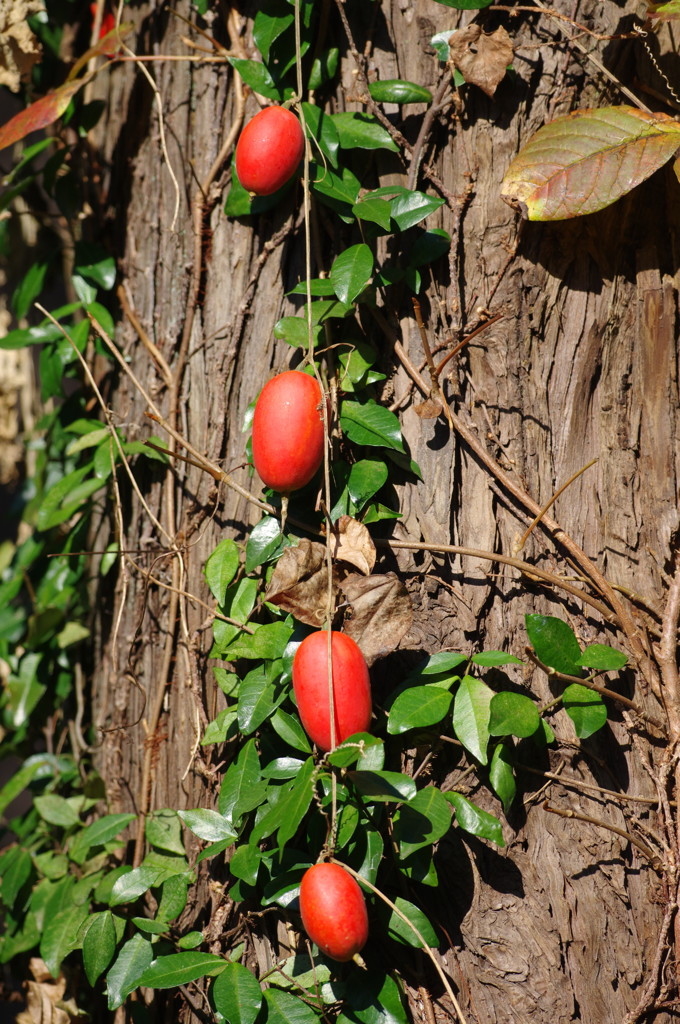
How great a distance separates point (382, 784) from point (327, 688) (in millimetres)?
149

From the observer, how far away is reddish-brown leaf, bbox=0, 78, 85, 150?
139 centimetres

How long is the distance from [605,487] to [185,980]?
37.4 inches

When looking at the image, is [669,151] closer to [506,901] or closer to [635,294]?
[635,294]

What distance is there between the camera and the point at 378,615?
107 cm

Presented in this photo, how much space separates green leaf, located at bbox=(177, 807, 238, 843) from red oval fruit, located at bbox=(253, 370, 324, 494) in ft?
1.72

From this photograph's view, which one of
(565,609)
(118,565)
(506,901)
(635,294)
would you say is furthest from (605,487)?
(118,565)

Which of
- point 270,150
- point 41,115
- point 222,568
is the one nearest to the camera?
point 270,150

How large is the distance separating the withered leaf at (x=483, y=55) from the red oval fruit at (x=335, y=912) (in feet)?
3.68

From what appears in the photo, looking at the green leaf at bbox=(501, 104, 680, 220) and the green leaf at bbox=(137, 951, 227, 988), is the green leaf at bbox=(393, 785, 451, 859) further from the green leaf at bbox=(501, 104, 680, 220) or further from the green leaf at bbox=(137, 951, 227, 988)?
the green leaf at bbox=(501, 104, 680, 220)

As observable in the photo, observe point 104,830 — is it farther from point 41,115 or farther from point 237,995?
point 41,115

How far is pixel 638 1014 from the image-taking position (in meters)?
1.01

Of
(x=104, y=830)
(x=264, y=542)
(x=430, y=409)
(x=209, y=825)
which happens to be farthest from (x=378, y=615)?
(x=104, y=830)

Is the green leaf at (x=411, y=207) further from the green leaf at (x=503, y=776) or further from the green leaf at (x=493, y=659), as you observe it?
the green leaf at (x=503, y=776)

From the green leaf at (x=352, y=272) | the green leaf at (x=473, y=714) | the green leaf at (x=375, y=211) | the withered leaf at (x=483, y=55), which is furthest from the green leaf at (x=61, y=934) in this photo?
the withered leaf at (x=483, y=55)
